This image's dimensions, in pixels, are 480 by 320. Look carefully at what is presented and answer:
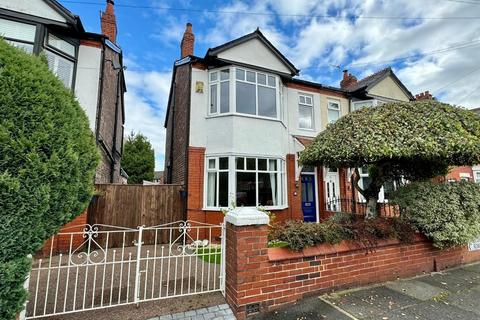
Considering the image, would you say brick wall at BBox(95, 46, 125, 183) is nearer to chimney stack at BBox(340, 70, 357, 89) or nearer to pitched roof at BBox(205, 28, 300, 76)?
pitched roof at BBox(205, 28, 300, 76)

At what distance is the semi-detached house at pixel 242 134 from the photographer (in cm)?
899

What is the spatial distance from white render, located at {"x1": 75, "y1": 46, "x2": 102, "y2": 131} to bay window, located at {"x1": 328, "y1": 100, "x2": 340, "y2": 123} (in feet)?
33.8

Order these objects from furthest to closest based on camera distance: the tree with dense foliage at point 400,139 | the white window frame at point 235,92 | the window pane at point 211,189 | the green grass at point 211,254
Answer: the white window frame at point 235,92 < the window pane at point 211,189 < the tree with dense foliage at point 400,139 < the green grass at point 211,254

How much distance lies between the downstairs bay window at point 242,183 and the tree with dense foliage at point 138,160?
14388mm

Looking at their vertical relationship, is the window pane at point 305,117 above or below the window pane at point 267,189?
above

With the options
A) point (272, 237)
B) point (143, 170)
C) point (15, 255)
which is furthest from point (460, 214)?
point (143, 170)

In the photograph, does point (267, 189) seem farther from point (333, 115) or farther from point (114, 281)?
point (114, 281)

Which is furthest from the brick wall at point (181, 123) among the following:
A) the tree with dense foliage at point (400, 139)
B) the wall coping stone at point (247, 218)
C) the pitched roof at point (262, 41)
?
the wall coping stone at point (247, 218)

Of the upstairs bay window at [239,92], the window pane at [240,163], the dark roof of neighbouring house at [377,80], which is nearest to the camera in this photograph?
the window pane at [240,163]

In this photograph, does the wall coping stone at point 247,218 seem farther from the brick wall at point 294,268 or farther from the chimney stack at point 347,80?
the chimney stack at point 347,80

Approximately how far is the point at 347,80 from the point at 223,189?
11223mm

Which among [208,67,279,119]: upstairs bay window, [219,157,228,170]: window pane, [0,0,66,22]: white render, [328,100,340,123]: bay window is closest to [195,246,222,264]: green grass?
[219,157,228,170]: window pane

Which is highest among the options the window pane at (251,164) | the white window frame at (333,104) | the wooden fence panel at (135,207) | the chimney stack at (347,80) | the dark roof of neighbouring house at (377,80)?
the chimney stack at (347,80)

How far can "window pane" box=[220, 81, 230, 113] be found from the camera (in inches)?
369
